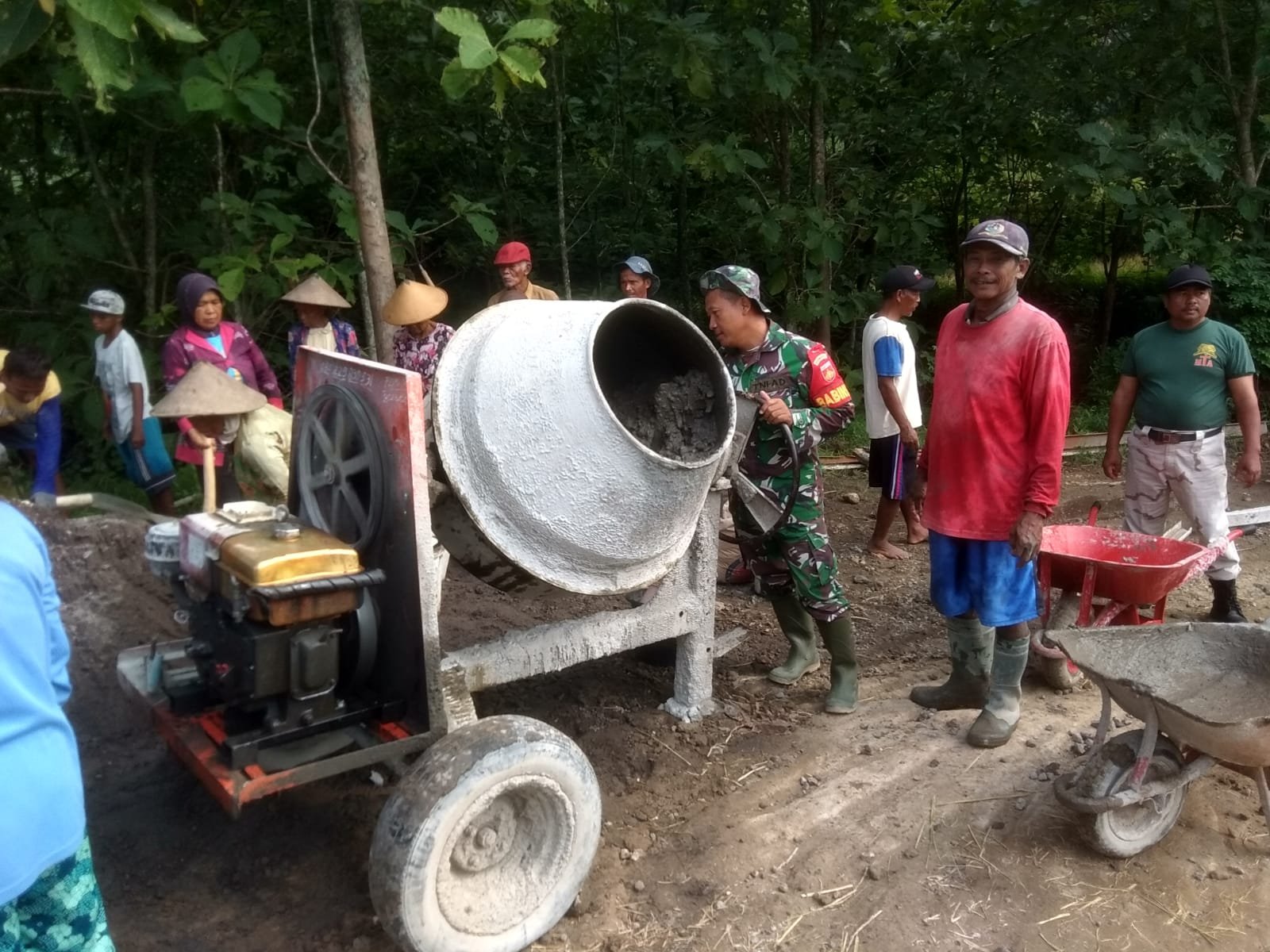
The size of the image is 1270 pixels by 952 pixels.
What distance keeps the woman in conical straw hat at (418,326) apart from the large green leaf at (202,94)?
42.8 inches

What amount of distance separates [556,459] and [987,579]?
1.68 meters

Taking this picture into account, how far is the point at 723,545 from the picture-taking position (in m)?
6.27

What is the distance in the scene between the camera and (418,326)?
487 centimetres

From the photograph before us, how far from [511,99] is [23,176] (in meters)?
3.55

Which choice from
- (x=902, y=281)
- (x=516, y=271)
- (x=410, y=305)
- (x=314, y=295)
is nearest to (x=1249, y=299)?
(x=902, y=281)

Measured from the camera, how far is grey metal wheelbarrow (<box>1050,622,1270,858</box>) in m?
2.71

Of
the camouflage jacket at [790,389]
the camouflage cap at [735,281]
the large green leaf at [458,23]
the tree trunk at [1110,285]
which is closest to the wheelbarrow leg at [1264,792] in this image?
the camouflage jacket at [790,389]

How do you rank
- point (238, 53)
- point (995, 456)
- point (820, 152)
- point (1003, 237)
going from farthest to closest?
point (820, 152)
point (238, 53)
point (995, 456)
point (1003, 237)

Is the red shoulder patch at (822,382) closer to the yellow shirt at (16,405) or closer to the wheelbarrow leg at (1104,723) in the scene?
the wheelbarrow leg at (1104,723)

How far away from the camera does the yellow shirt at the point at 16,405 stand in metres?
5.24

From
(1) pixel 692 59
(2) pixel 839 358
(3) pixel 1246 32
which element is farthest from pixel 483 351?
(3) pixel 1246 32

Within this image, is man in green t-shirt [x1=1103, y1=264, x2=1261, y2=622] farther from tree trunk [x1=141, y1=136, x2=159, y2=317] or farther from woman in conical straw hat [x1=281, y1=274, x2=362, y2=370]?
tree trunk [x1=141, y1=136, x2=159, y2=317]

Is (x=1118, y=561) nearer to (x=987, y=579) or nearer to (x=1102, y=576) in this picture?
(x=1102, y=576)

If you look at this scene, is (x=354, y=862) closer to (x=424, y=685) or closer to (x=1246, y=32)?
(x=424, y=685)
